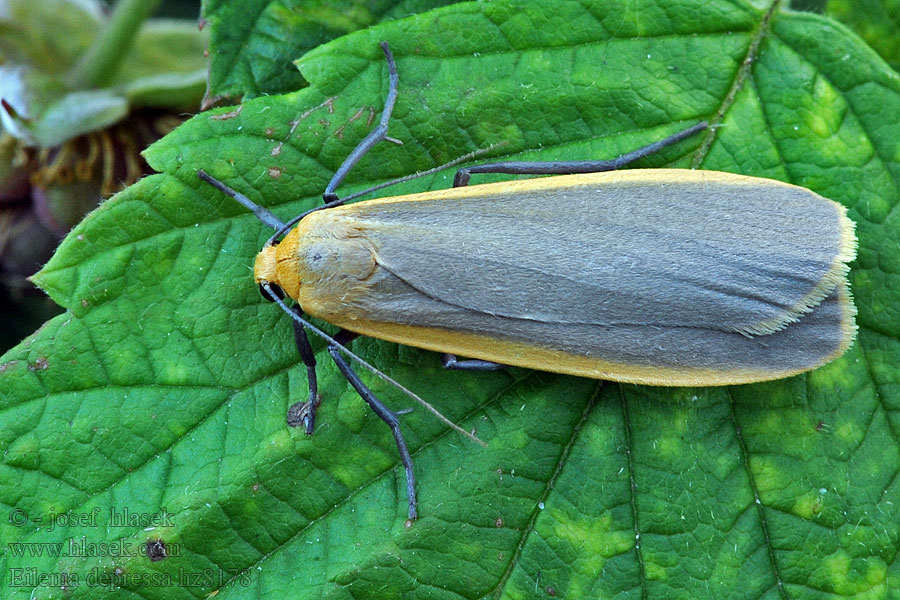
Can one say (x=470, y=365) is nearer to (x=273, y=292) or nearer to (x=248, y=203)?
(x=273, y=292)

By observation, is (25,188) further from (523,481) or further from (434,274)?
(523,481)

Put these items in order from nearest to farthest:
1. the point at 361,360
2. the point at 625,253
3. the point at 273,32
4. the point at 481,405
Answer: the point at 625,253, the point at 361,360, the point at 481,405, the point at 273,32

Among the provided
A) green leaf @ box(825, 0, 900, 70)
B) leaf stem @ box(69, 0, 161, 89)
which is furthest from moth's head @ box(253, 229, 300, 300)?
green leaf @ box(825, 0, 900, 70)

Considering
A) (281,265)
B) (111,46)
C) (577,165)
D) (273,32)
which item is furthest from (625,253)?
(111,46)

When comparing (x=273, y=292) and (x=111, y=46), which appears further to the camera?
(x=111, y=46)

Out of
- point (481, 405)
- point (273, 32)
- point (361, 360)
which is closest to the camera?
point (361, 360)

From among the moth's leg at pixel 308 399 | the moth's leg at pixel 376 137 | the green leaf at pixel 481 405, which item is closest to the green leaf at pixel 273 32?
the green leaf at pixel 481 405

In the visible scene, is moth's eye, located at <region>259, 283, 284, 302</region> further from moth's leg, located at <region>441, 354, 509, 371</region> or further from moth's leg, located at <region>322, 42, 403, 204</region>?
moth's leg, located at <region>441, 354, 509, 371</region>

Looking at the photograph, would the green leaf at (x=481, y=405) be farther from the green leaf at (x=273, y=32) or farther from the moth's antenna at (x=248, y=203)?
the green leaf at (x=273, y=32)
